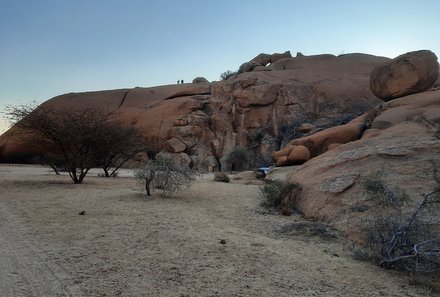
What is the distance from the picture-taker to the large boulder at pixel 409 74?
2005 centimetres

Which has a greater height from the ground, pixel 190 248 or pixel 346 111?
pixel 346 111

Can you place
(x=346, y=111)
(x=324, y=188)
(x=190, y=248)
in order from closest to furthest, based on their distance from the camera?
(x=190, y=248) < (x=324, y=188) < (x=346, y=111)

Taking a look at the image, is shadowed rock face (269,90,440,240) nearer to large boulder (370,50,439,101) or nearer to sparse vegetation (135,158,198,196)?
sparse vegetation (135,158,198,196)

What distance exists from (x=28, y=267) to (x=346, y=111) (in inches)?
1079

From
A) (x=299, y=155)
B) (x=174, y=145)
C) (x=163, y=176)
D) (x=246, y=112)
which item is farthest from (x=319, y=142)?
(x=174, y=145)

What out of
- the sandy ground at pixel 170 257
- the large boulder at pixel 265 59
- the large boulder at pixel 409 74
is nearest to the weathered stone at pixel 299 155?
the large boulder at pixel 409 74

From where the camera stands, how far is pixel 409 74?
66.1 ft

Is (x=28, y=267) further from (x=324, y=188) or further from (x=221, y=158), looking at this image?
(x=221, y=158)

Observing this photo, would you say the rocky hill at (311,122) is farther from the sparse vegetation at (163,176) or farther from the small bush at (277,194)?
the sparse vegetation at (163,176)

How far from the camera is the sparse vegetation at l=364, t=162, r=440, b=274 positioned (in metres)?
5.07

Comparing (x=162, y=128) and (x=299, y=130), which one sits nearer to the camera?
(x=299, y=130)

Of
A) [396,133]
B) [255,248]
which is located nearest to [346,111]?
[396,133]

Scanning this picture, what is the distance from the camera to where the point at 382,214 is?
6.84 m

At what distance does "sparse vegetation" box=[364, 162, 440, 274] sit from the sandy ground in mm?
284
